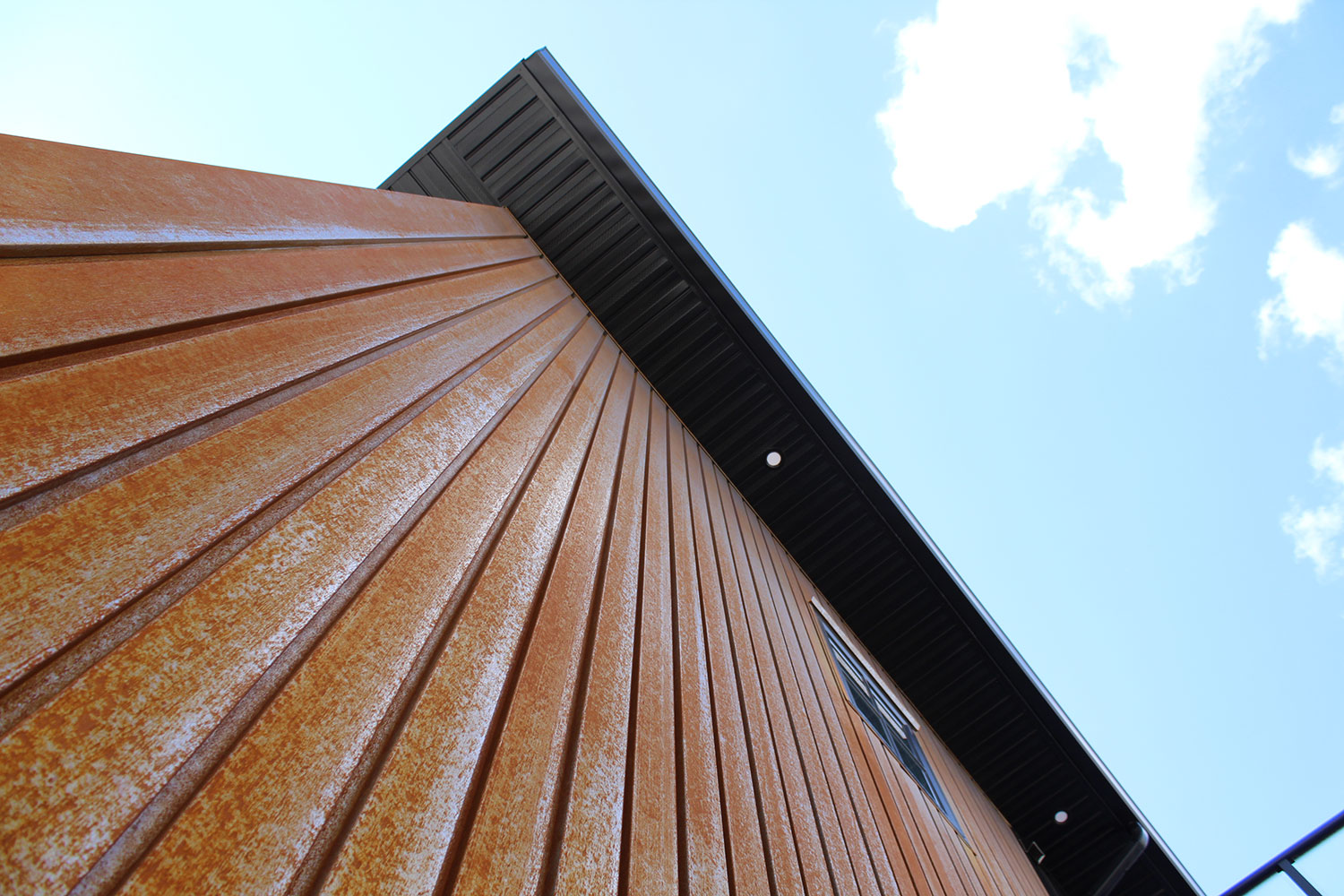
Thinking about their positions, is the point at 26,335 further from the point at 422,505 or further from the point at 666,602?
the point at 666,602

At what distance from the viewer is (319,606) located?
1.23m

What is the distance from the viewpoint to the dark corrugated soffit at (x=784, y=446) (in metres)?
4.78

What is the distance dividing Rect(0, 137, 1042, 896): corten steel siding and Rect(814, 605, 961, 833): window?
59.1 inches

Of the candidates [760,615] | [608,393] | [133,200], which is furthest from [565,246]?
[133,200]

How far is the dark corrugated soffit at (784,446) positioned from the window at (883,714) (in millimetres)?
677

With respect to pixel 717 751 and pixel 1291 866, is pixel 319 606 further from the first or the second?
pixel 1291 866

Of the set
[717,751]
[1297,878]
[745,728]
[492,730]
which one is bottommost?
[1297,878]

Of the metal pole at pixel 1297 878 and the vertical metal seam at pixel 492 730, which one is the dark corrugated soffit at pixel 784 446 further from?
the vertical metal seam at pixel 492 730

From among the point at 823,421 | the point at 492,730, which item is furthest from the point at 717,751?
the point at 823,421

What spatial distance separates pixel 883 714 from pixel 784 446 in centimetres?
176

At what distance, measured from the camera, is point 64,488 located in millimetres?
1003

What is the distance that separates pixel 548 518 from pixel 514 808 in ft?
3.29

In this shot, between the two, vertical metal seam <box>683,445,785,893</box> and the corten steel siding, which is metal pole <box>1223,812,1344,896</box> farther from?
vertical metal seam <box>683,445,785,893</box>

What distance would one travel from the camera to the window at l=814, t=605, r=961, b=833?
4344 mm
